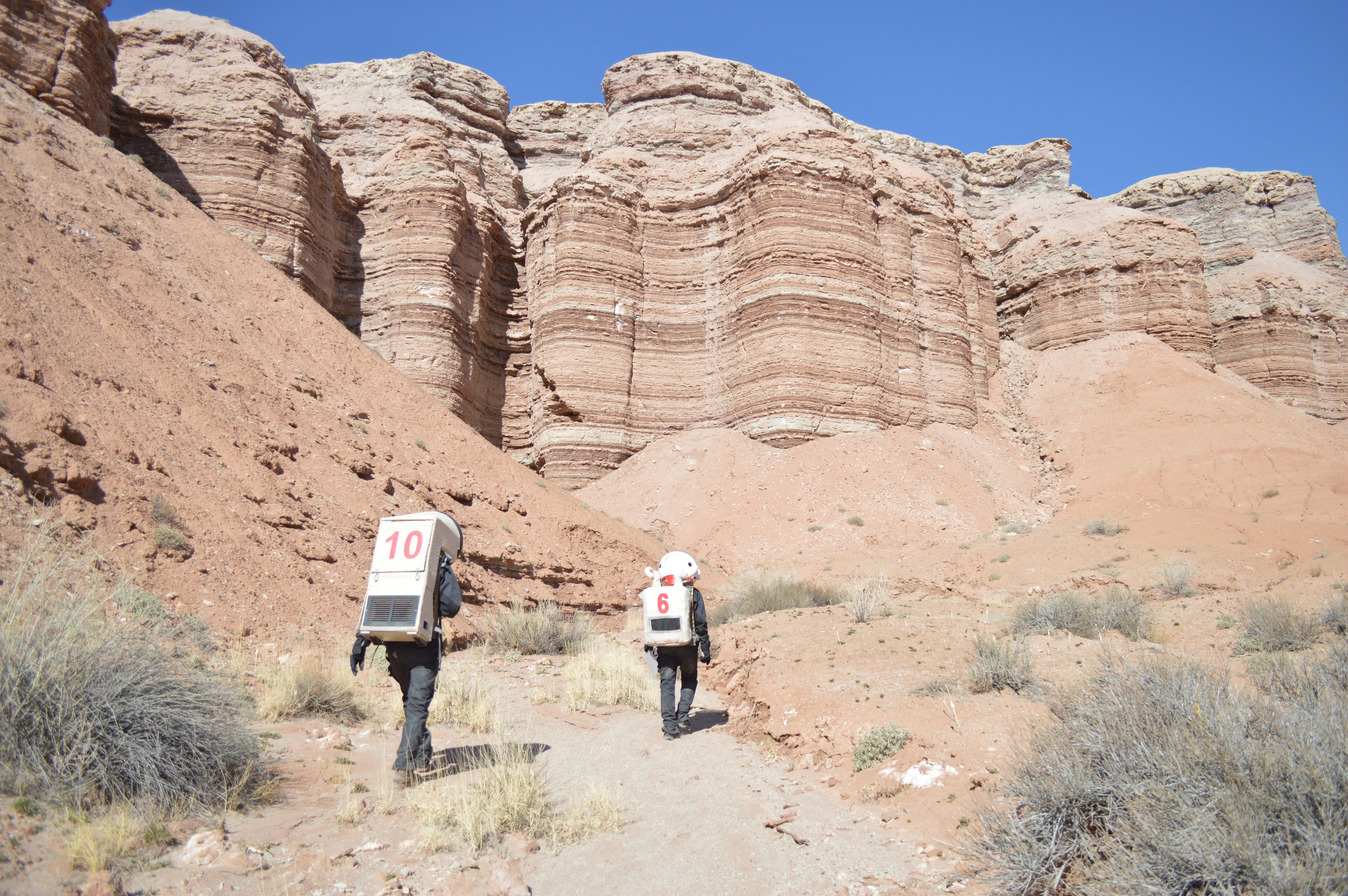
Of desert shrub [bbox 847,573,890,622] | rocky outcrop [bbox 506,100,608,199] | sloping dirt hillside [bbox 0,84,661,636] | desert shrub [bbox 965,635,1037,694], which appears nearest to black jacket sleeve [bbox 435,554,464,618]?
sloping dirt hillside [bbox 0,84,661,636]

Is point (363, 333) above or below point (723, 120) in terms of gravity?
below

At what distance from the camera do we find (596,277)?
1156 inches

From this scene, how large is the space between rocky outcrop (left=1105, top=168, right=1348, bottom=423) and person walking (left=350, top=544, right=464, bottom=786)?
153 ft

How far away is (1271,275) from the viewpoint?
42125 millimetres

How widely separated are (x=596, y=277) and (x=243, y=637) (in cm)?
2235

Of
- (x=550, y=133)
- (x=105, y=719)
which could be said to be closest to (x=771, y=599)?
(x=105, y=719)

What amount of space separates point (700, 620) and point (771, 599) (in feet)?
23.4

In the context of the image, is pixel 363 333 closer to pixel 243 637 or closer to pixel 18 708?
pixel 243 637

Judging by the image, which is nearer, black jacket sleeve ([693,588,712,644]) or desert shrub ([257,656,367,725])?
desert shrub ([257,656,367,725])

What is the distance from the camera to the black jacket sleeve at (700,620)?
816 cm

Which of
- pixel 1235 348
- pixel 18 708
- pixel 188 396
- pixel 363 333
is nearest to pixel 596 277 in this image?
pixel 363 333

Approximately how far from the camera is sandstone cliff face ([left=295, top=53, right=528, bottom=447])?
2991cm

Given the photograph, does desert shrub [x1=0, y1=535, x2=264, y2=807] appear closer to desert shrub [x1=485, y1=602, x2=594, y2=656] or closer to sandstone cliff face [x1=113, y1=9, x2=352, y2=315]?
desert shrub [x1=485, y1=602, x2=594, y2=656]

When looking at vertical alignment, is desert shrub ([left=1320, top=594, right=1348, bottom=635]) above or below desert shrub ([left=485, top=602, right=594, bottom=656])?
above
